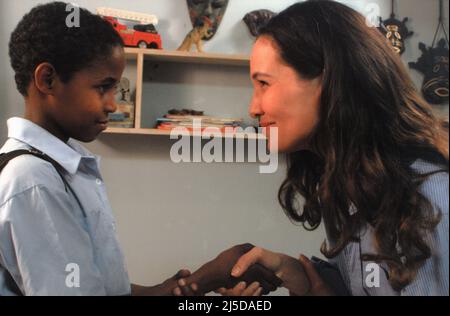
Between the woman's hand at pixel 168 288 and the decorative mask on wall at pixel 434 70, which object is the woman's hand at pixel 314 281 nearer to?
the woman's hand at pixel 168 288

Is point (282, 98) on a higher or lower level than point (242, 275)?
higher

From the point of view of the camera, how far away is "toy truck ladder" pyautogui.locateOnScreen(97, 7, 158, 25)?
3.03ft

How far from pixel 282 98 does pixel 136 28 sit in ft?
0.95

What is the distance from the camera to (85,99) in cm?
86

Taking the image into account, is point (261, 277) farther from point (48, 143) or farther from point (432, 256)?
point (48, 143)

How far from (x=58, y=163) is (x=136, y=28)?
279mm

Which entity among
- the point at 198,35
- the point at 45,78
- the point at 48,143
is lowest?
the point at 48,143

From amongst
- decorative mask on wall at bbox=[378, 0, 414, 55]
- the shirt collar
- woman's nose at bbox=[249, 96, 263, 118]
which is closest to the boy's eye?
the shirt collar

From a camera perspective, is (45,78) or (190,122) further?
(190,122)

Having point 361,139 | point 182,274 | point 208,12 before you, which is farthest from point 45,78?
point 361,139

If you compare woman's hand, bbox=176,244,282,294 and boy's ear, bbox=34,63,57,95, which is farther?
woman's hand, bbox=176,244,282,294

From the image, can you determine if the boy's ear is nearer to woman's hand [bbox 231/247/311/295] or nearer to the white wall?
the white wall
